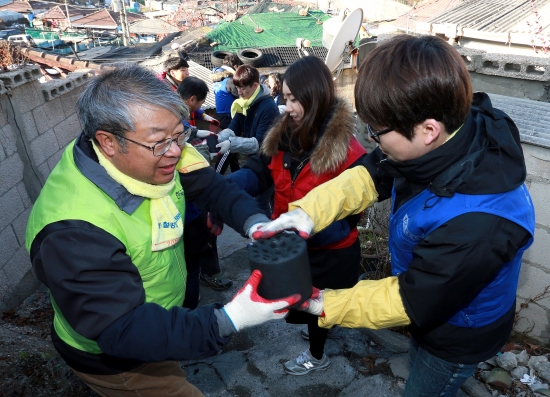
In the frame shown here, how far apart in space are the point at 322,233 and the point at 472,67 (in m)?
2.39

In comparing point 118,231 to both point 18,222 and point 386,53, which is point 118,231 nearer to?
point 386,53

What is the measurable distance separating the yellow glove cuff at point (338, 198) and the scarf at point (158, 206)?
53 centimetres

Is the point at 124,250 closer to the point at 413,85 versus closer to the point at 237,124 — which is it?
the point at 413,85

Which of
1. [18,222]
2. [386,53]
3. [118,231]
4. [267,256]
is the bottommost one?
[18,222]

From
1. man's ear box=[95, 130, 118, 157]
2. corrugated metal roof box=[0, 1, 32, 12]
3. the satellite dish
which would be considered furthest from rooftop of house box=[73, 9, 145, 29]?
man's ear box=[95, 130, 118, 157]

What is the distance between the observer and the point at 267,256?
4.98 feet

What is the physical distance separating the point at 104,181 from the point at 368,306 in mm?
1053

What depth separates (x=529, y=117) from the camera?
294 centimetres

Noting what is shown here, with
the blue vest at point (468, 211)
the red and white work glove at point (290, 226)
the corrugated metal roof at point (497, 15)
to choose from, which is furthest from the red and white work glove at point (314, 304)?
the corrugated metal roof at point (497, 15)

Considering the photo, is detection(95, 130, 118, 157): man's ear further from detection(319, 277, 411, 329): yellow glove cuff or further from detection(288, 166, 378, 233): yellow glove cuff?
detection(319, 277, 411, 329): yellow glove cuff

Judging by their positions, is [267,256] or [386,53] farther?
[267,256]

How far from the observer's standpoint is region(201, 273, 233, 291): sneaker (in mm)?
4016

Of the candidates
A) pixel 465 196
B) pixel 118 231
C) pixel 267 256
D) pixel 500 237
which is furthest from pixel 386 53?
pixel 118 231

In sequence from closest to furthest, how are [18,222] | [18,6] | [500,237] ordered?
[500,237] → [18,222] → [18,6]
